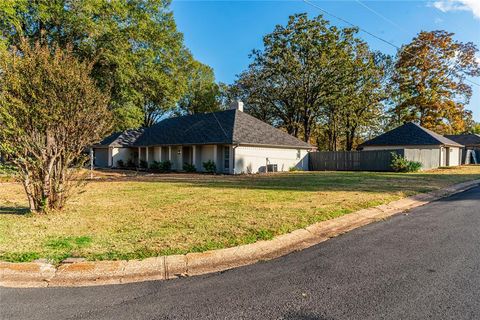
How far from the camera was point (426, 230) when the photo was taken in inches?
239

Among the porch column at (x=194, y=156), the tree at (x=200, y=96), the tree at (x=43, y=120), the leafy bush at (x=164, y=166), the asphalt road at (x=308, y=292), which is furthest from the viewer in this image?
the tree at (x=200, y=96)

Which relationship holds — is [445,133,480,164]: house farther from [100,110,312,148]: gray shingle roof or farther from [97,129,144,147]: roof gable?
[97,129,144,147]: roof gable

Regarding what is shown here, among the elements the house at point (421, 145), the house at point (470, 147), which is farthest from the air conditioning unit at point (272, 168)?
the house at point (470, 147)

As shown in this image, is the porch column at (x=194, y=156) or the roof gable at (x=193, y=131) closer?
the roof gable at (x=193, y=131)

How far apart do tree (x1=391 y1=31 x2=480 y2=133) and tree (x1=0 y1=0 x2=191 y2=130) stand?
28361 mm

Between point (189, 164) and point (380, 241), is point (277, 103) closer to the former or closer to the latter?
point (189, 164)

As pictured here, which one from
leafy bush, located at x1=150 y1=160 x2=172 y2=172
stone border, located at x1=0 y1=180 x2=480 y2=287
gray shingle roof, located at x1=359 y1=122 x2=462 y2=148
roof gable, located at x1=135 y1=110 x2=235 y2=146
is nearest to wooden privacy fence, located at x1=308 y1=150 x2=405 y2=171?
gray shingle roof, located at x1=359 y1=122 x2=462 y2=148

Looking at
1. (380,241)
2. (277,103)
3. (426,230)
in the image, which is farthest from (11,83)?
(277,103)

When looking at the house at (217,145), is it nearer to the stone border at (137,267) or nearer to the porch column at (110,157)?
the porch column at (110,157)

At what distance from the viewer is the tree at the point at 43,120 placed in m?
6.62

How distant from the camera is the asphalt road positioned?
10.1 feet

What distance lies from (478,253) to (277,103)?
36494 millimetres

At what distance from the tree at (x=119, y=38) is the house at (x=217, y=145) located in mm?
3276

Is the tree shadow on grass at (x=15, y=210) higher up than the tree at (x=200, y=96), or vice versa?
the tree at (x=200, y=96)
